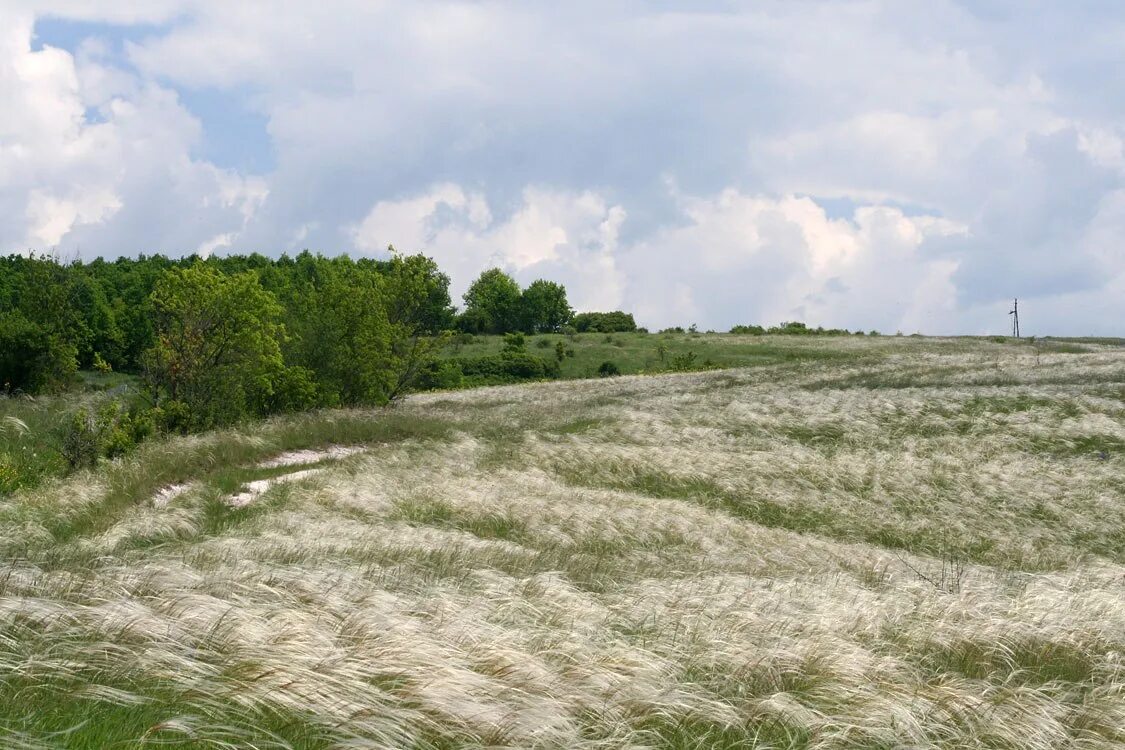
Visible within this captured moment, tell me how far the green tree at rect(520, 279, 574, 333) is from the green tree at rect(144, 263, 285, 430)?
113m

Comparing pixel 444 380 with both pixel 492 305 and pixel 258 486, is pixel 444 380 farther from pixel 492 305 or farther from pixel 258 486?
pixel 492 305

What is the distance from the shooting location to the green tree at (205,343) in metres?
32.3

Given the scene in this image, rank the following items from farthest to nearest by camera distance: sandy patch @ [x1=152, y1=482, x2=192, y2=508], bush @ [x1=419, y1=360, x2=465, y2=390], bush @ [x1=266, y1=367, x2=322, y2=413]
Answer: bush @ [x1=419, y1=360, x2=465, y2=390], bush @ [x1=266, y1=367, x2=322, y2=413], sandy patch @ [x1=152, y1=482, x2=192, y2=508]

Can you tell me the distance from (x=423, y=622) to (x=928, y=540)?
57.1ft

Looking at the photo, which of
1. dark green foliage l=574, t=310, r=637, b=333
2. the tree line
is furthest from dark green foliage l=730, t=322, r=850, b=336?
the tree line

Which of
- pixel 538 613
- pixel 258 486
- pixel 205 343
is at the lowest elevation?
pixel 258 486

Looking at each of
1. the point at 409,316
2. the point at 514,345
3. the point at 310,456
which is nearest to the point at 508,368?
the point at 514,345

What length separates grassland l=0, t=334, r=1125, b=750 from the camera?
6.21 metres

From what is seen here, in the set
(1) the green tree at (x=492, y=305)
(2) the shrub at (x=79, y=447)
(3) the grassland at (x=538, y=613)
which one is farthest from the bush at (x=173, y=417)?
(1) the green tree at (x=492, y=305)

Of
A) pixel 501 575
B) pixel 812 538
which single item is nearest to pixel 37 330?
pixel 812 538

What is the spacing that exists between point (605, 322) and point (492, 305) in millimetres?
22697

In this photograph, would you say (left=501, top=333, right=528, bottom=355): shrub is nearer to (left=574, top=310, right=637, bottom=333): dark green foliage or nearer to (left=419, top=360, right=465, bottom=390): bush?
(left=419, top=360, right=465, bottom=390): bush

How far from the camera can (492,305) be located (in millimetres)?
152875

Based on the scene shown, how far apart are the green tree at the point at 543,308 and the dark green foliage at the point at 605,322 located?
8.94ft
